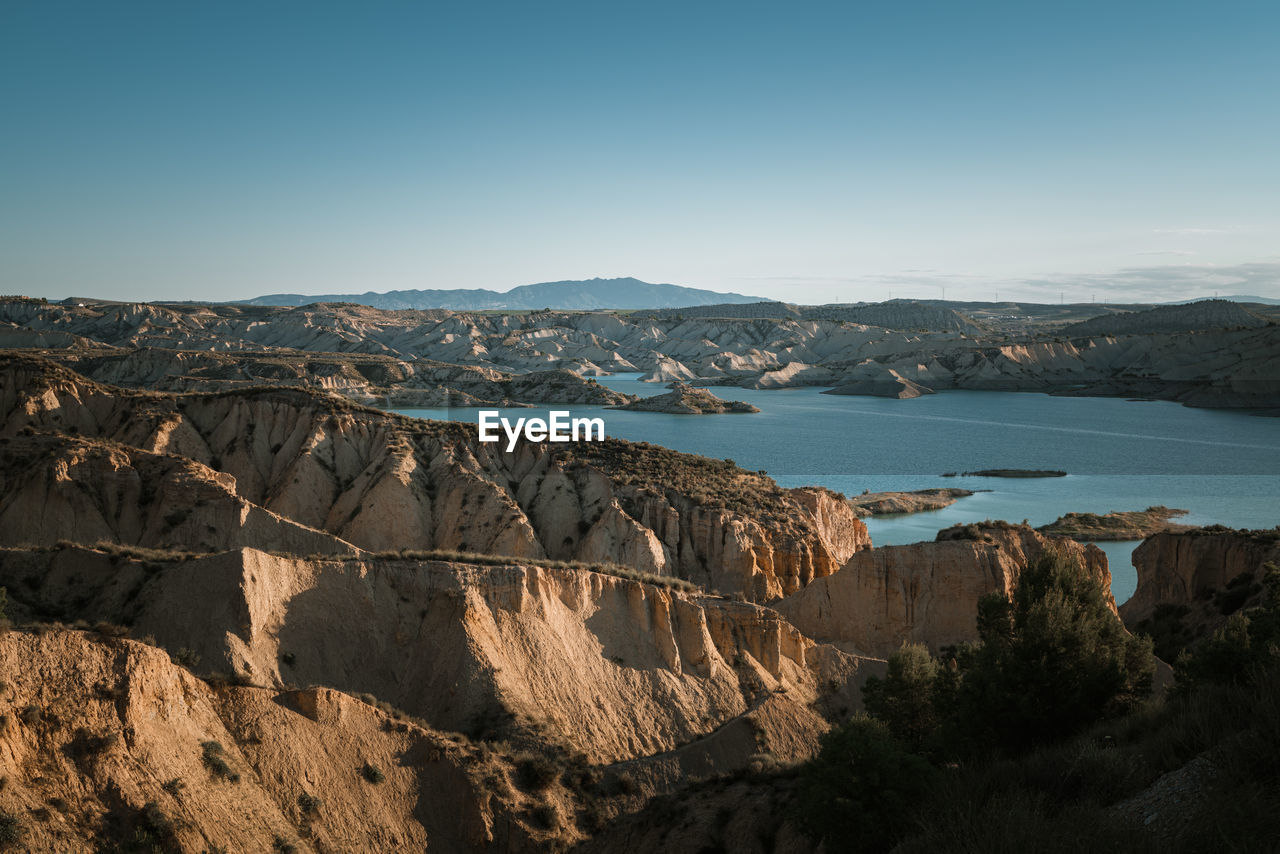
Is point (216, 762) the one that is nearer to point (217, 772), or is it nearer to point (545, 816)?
point (217, 772)

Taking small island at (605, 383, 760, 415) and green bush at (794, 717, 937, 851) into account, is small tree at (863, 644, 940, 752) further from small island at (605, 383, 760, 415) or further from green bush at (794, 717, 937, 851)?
small island at (605, 383, 760, 415)

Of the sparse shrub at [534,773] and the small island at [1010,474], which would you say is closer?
the sparse shrub at [534,773]

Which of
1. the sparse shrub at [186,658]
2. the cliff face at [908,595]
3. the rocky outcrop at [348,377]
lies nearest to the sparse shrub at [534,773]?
the sparse shrub at [186,658]

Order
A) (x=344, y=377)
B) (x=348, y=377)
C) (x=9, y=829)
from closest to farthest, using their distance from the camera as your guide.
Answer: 1. (x=9, y=829)
2. (x=344, y=377)
3. (x=348, y=377)

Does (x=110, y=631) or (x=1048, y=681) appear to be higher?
(x=110, y=631)

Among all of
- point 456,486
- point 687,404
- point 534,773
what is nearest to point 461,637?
point 534,773

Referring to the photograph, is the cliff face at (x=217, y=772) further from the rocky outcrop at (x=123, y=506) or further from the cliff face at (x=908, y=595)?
the cliff face at (x=908, y=595)
